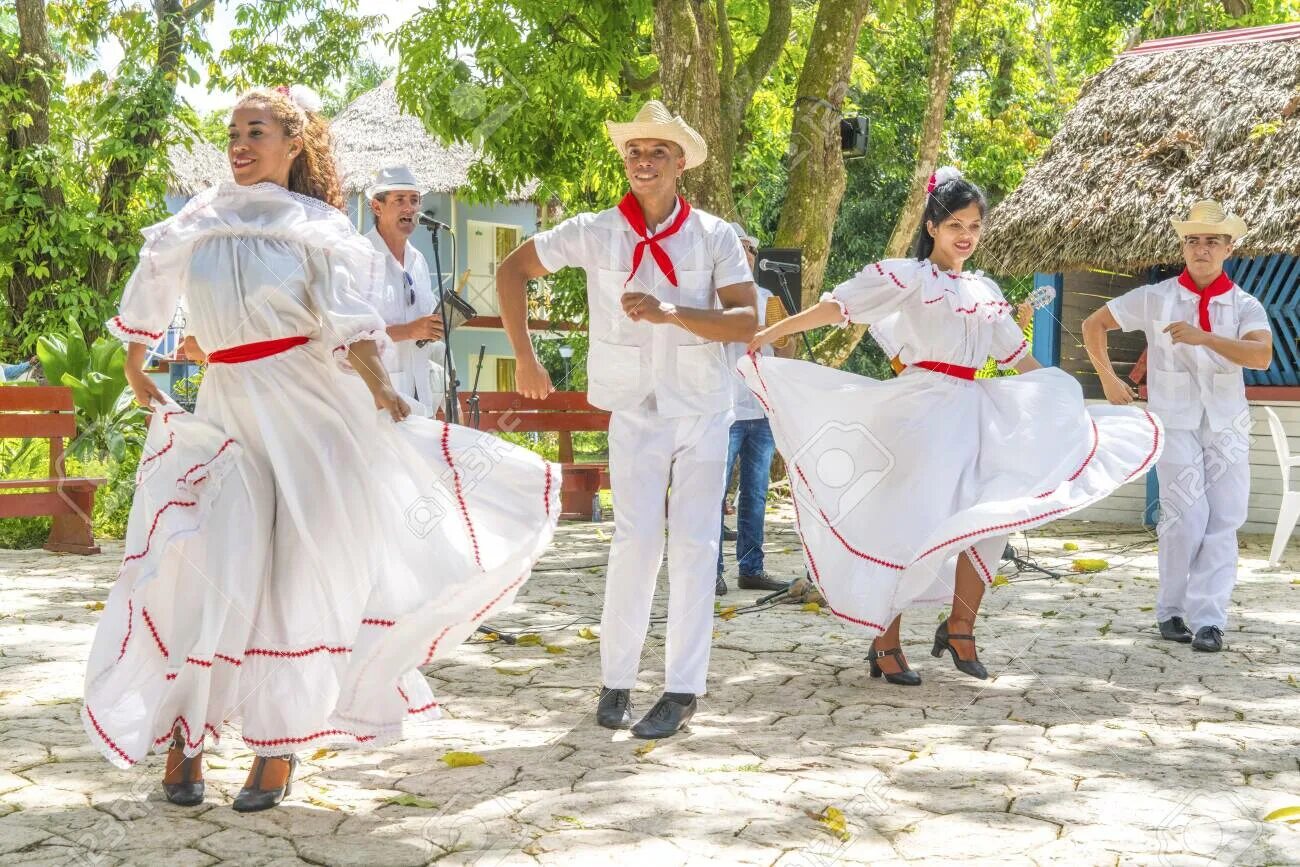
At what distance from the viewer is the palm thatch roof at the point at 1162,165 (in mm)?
11945

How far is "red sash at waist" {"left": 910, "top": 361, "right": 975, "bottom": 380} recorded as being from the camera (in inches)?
231

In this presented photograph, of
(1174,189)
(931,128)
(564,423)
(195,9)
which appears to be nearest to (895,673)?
(564,423)

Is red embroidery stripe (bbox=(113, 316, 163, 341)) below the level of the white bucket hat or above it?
below

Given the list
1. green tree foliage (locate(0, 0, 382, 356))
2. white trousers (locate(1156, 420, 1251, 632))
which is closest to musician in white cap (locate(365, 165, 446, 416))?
white trousers (locate(1156, 420, 1251, 632))

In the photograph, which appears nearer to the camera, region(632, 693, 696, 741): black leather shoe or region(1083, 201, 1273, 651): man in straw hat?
region(632, 693, 696, 741): black leather shoe

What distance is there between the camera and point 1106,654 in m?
6.64

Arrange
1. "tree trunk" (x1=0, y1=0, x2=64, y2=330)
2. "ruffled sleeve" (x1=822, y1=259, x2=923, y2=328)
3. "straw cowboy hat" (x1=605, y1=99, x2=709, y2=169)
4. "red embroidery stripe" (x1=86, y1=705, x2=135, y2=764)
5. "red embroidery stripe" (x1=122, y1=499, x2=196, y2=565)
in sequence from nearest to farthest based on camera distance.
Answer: "red embroidery stripe" (x1=86, y1=705, x2=135, y2=764), "red embroidery stripe" (x1=122, y1=499, x2=196, y2=565), "straw cowboy hat" (x1=605, y1=99, x2=709, y2=169), "ruffled sleeve" (x1=822, y1=259, x2=923, y2=328), "tree trunk" (x1=0, y1=0, x2=64, y2=330)

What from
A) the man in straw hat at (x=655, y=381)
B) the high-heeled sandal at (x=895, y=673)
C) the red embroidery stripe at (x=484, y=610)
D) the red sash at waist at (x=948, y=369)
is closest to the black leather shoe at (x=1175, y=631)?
the high-heeled sandal at (x=895, y=673)

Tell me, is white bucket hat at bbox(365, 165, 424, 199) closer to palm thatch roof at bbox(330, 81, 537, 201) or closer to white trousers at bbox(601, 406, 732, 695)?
white trousers at bbox(601, 406, 732, 695)

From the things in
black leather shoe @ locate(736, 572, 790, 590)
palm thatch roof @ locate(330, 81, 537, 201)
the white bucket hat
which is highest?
palm thatch roof @ locate(330, 81, 537, 201)

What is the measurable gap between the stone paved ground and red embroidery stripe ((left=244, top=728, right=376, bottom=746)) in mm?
183

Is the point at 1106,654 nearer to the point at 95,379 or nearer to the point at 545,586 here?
the point at 545,586

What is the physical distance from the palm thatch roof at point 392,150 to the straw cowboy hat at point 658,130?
21.2m

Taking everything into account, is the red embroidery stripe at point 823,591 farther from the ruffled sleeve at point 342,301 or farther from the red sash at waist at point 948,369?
the ruffled sleeve at point 342,301
